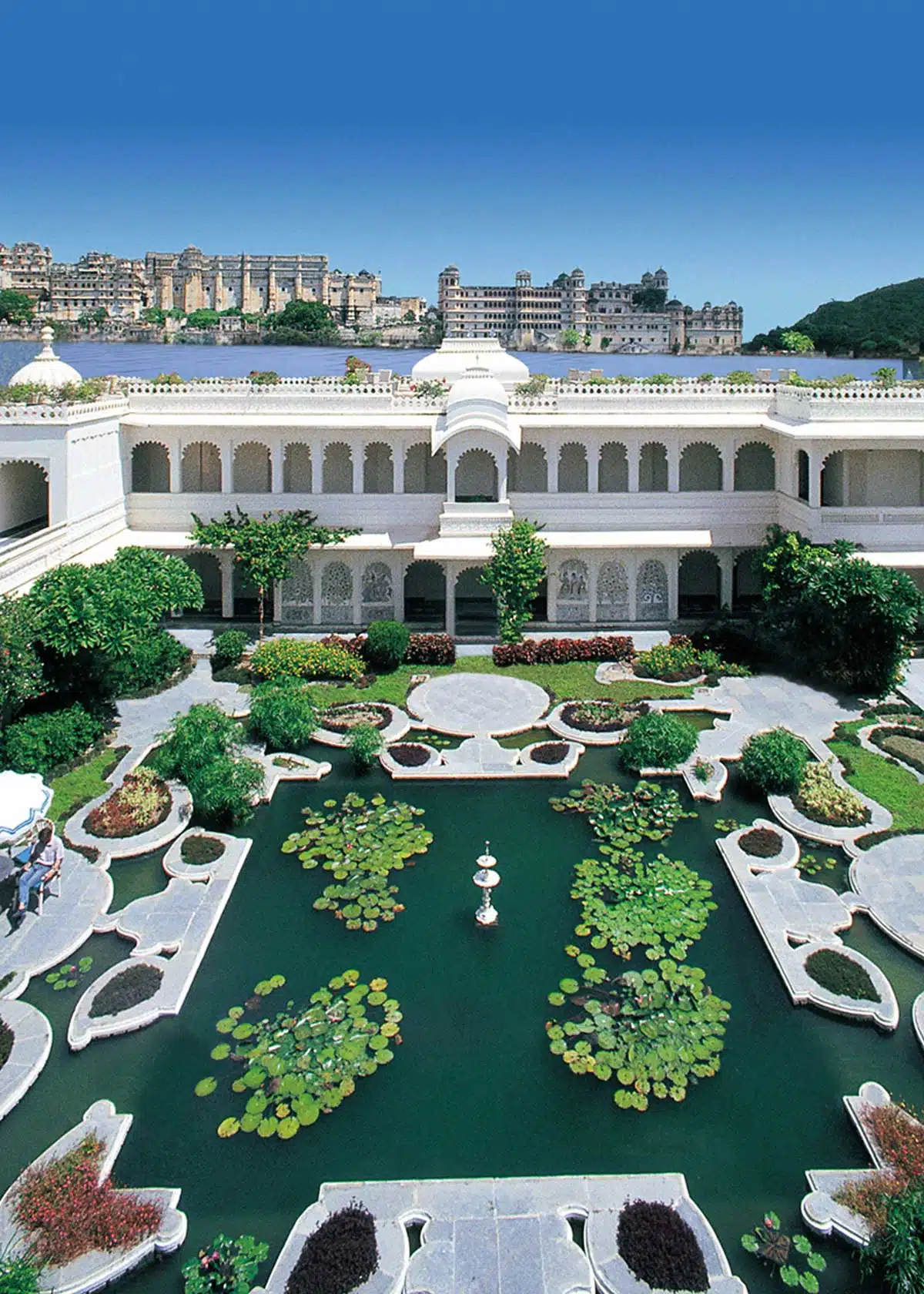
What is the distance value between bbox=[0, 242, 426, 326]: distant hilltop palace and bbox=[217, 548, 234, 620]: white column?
133364 millimetres

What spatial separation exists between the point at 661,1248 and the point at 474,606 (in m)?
21.9

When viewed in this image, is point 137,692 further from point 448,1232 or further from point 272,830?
point 448,1232

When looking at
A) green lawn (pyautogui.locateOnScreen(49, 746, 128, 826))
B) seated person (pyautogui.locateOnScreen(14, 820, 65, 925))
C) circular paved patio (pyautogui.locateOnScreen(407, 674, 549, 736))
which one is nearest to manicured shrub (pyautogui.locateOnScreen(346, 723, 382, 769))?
circular paved patio (pyautogui.locateOnScreen(407, 674, 549, 736))

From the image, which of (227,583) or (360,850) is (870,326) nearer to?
(227,583)

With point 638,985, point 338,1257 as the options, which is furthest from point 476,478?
point 338,1257

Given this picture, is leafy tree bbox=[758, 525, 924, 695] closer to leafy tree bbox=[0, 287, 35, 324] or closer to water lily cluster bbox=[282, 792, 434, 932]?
water lily cluster bbox=[282, 792, 434, 932]

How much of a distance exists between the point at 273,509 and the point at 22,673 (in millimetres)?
11307

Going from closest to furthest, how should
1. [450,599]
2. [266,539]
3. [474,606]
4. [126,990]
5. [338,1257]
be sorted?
[338,1257]
[126,990]
[266,539]
[450,599]
[474,606]

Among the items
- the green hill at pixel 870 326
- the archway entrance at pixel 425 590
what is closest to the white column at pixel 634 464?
the archway entrance at pixel 425 590

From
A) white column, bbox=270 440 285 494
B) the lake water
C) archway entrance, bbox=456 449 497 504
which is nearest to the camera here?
white column, bbox=270 440 285 494

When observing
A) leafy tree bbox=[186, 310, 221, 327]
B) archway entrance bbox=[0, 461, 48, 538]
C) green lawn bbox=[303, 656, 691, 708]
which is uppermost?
leafy tree bbox=[186, 310, 221, 327]

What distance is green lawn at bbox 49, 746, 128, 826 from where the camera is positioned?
62.0ft

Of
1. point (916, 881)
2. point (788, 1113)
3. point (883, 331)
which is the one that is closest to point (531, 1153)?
point (788, 1113)

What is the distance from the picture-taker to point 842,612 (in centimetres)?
2417
